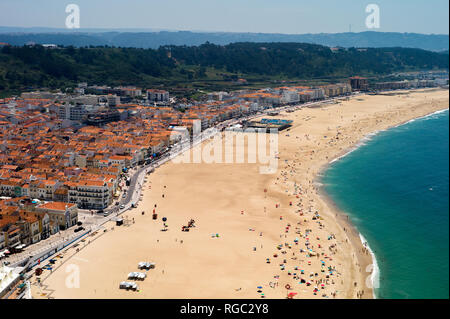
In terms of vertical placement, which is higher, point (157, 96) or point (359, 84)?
point (359, 84)

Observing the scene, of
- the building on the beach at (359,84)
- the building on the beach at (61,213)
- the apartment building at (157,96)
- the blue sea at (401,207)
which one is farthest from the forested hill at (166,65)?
the blue sea at (401,207)

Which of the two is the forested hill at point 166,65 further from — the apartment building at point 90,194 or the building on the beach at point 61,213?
the building on the beach at point 61,213

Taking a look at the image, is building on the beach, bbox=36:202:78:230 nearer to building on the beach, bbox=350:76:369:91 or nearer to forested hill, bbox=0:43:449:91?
forested hill, bbox=0:43:449:91

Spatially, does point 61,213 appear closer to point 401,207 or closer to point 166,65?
point 401,207

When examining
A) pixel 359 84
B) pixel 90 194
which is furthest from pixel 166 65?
pixel 90 194

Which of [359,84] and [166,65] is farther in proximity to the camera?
[166,65]

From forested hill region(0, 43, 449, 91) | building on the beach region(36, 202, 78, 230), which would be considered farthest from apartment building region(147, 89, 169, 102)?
building on the beach region(36, 202, 78, 230)
